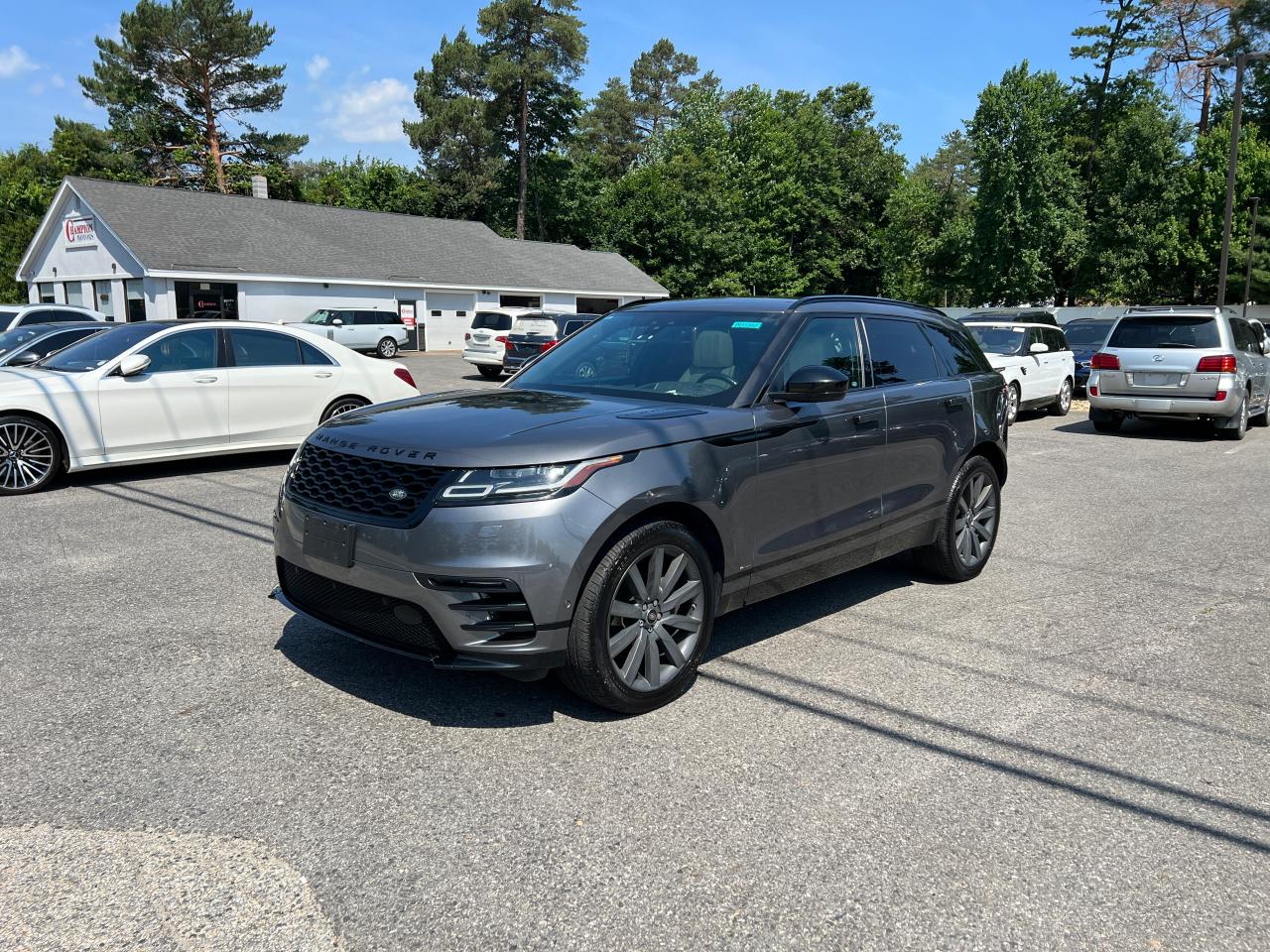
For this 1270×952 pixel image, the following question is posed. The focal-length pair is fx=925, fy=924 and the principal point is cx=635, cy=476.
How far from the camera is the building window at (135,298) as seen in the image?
34094mm

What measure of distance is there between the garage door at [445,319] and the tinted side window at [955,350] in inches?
1501

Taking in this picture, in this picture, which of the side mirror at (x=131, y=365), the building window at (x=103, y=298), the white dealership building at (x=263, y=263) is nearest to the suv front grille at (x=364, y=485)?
the side mirror at (x=131, y=365)

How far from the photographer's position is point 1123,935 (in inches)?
103

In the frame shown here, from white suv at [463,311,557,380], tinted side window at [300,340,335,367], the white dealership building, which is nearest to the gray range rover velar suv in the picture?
tinted side window at [300,340,335,367]

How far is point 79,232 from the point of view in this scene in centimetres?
3700

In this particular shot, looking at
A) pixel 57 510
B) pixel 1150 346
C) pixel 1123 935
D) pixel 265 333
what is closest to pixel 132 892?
pixel 1123 935

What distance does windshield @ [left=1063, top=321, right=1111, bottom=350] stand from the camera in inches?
816

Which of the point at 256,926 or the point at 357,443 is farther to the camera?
the point at 357,443

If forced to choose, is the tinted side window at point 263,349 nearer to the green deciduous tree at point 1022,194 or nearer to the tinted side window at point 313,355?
the tinted side window at point 313,355

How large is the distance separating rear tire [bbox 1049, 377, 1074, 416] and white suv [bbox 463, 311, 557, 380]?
495 inches

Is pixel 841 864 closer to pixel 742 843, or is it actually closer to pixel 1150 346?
pixel 742 843

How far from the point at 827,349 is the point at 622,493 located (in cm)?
195

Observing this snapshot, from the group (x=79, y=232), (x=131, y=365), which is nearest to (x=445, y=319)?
(x=79, y=232)

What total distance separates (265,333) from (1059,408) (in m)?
14.2
